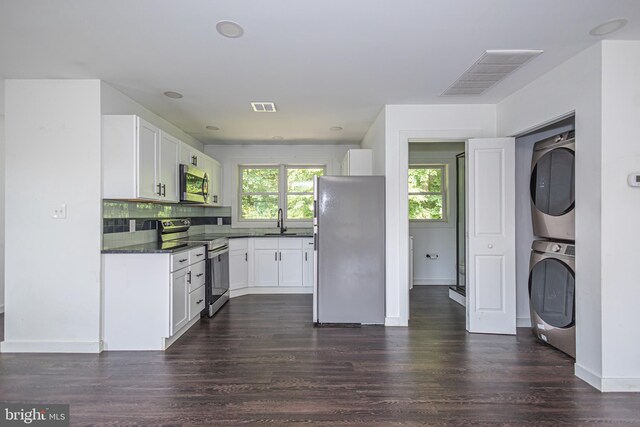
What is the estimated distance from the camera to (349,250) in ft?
11.6

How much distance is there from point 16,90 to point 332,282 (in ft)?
11.2

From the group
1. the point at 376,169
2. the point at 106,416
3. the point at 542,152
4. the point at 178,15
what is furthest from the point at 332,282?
the point at 178,15

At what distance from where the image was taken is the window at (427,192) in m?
5.53

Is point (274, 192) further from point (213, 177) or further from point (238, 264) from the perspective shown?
point (238, 264)

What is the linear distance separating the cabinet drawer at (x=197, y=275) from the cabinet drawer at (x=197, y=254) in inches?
1.8

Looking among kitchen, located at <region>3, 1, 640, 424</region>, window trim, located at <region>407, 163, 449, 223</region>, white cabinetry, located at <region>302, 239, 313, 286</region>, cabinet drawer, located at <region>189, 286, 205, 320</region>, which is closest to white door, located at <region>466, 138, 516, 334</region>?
kitchen, located at <region>3, 1, 640, 424</region>

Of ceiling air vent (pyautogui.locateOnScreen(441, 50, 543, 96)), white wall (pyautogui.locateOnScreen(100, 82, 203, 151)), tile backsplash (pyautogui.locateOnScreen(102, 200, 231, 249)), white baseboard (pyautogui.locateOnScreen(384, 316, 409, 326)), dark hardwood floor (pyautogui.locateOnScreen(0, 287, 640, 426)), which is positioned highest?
ceiling air vent (pyautogui.locateOnScreen(441, 50, 543, 96))

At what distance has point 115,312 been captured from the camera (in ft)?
9.34

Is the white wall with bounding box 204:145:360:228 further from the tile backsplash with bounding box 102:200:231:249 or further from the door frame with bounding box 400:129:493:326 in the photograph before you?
the door frame with bounding box 400:129:493:326

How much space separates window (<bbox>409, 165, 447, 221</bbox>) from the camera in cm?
553

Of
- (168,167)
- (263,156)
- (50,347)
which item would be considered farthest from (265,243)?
(50,347)

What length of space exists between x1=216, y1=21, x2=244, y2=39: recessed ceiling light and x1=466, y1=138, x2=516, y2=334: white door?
2463 mm

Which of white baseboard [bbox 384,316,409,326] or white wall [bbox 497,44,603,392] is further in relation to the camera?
white baseboard [bbox 384,316,409,326]

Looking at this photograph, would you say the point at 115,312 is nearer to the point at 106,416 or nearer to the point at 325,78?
the point at 106,416
